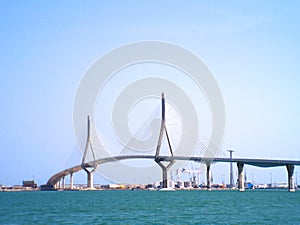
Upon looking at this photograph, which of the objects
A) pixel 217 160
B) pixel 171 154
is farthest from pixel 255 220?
pixel 217 160

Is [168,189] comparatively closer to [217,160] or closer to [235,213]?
[217,160]

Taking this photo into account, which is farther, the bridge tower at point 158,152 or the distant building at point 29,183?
the distant building at point 29,183

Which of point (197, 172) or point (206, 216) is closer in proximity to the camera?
point (206, 216)

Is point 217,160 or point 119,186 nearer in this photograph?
point 217,160

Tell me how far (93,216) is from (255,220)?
9350mm

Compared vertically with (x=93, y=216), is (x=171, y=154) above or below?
above

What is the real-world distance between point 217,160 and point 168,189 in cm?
1040

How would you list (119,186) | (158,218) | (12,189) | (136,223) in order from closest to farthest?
(136,223) < (158,218) < (12,189) < (119,186)

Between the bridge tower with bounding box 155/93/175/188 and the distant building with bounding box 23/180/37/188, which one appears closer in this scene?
the bridge tower with bounding box 155/93/175/188

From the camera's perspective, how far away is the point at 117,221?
31.3 meters

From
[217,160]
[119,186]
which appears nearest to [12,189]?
[119,186]

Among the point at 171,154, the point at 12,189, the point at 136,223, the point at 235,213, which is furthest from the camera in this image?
the point at 12,189

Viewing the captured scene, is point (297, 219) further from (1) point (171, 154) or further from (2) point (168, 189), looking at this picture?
(2) point (168, 189)

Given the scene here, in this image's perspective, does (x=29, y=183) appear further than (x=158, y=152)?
Yes
